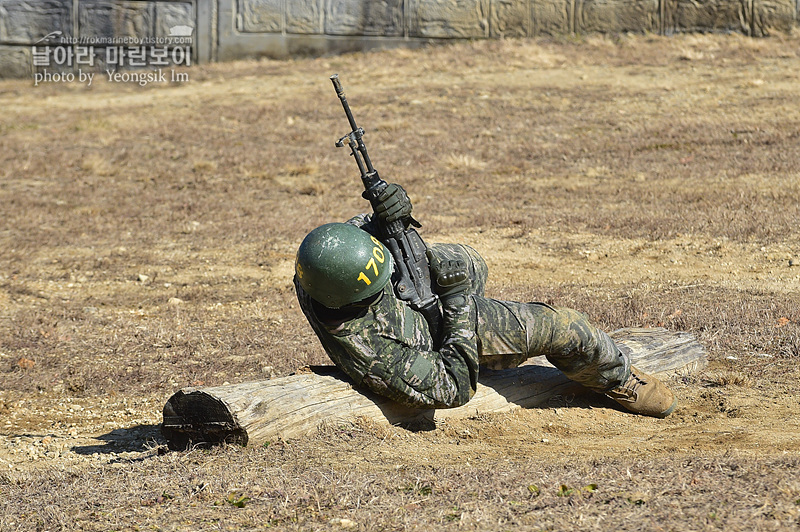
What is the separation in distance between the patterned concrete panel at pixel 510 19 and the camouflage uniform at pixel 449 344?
67.2ft

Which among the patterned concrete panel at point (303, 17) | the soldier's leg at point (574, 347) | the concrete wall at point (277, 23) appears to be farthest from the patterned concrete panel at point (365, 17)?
the soldier's leg at point (574, 347)

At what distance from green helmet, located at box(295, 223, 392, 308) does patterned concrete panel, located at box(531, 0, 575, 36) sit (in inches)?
835

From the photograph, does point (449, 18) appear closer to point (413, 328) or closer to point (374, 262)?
point (413, 328)

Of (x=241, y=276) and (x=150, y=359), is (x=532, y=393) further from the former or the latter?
(x=241, y=276)

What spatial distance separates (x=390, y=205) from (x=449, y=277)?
0.55 meters

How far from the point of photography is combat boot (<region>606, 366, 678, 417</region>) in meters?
5.62

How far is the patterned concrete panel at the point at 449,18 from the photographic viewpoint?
24.8 m

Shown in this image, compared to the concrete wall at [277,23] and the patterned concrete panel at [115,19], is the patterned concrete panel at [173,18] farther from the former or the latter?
the patterned concrete panel at [115,19]

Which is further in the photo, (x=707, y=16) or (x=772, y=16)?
(x=707, y=16)

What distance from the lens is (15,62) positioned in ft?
83.3

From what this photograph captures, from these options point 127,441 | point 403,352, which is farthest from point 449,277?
point 127,441

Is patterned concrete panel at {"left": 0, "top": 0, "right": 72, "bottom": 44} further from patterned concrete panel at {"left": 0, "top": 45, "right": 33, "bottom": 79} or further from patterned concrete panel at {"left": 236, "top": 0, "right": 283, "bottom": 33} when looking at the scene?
patterned concrete panel at {"left": 236, "top": 0, "right": 283, "bottom": 33}

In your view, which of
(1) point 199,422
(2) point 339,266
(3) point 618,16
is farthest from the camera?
(3) point 618,16

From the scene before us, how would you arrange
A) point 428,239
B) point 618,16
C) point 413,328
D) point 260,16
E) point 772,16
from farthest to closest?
point 260,16 → point 618,16 → point 772,16 → point 428,239 → point 413,328
